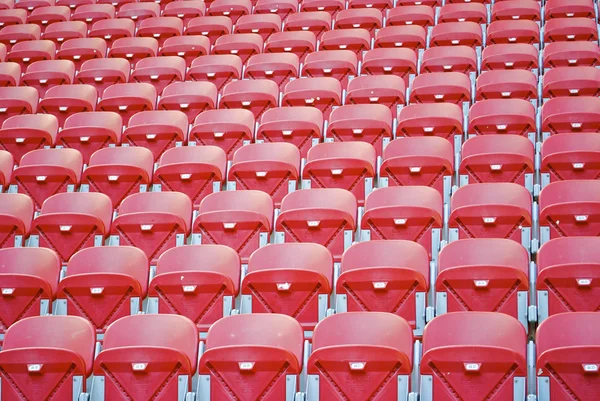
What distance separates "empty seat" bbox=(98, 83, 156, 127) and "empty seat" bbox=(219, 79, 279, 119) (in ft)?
1.51

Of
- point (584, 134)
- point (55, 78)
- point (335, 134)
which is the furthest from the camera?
point (55, 78)

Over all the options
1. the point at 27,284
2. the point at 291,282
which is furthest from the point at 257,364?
the point at 27,284

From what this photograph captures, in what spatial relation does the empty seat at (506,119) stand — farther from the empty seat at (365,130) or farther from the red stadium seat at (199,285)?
the red stadium seat at (199,285)

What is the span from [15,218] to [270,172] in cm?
122

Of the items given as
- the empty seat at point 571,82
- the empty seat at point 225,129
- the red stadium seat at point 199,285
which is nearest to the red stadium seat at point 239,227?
the red stadium seat at point 199,285

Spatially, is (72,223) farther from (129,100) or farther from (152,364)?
(129,100)

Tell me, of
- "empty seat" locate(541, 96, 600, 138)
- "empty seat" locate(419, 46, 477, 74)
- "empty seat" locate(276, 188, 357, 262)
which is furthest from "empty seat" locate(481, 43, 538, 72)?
"empty seat" locate(276, 188, 357, 262)

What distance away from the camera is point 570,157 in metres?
4.08

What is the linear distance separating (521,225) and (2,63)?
12.1 ft

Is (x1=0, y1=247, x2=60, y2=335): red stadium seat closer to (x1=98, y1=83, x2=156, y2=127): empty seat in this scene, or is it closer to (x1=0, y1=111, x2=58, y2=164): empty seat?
(x1=0, y1=111, x2=58, y2=164): empty seat

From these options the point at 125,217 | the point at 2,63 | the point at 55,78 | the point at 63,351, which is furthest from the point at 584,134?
the point at 2,63

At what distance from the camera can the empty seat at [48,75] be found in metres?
5.59

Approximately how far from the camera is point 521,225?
374 cm

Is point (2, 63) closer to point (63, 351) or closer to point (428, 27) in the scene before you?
point (428, 27)
